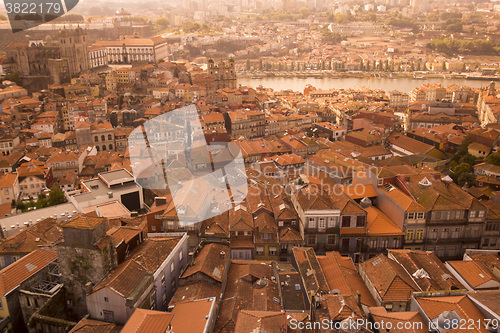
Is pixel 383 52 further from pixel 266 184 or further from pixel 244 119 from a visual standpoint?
pixel 266 184

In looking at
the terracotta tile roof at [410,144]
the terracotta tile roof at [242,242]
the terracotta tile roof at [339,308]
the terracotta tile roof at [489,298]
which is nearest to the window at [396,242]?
the terracotta tile roof at [489,298]

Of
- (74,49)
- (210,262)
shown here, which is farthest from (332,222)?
(74,49)

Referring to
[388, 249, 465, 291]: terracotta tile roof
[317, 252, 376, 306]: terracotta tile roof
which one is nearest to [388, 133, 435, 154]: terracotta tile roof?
[388, 249, 465, 291]: terracotta tile roof

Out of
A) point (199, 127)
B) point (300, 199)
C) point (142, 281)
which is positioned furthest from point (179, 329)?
point (199, 127)

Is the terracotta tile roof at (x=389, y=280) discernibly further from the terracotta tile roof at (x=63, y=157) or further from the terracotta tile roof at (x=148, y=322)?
the terracotta tile roof at (x=63, y=157)

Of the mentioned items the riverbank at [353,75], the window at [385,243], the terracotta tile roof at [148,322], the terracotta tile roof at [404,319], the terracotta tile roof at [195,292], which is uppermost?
the terracotta tile roof at [148,322]

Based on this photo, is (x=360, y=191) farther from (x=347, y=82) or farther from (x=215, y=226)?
(x=347, y=82)
